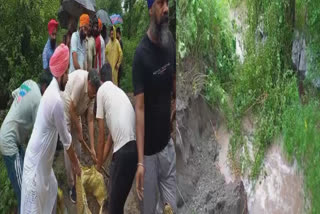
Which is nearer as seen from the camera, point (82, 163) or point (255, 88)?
point (255, 88)

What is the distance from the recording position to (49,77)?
152 inches

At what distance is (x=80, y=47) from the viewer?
371 cm

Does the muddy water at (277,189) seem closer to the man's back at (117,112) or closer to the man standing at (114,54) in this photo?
the man's back at (117,112)

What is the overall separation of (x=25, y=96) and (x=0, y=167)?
0.81m

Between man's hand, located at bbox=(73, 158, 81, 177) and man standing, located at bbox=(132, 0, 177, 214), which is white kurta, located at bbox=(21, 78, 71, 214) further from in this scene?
man standing, located at bbox=(132, 0, 177, 214)

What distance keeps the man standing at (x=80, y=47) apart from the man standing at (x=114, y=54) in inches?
8.8

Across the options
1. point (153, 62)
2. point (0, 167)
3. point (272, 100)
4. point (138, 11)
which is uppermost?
point (138, 11)

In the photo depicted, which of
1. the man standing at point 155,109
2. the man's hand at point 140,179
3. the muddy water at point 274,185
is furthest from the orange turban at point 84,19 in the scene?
the muddy water at point 274,185

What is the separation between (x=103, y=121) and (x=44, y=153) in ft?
1.64

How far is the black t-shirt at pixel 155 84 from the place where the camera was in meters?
2.27

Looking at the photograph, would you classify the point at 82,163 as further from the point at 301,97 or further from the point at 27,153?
the point at 301,97

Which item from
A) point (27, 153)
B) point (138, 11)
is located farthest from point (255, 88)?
point (27, 153)

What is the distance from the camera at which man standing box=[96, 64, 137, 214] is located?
2629 mm

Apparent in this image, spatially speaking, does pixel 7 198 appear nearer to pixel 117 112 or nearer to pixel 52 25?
pixel 52 25
